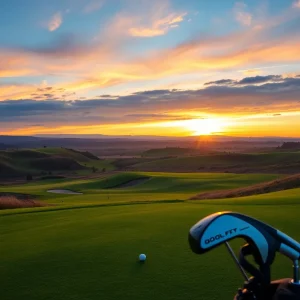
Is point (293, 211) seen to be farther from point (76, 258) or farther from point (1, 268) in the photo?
point (1, 268)

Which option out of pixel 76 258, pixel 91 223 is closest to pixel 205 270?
pixel 76 258

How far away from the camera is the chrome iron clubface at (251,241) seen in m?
2.55

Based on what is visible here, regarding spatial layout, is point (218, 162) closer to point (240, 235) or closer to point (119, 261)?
point (119, 261)

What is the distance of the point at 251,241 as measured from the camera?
262 cm

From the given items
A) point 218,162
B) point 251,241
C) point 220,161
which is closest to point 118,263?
point 251,241

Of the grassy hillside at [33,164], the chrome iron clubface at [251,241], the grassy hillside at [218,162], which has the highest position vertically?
the chrome iron clubface at [251,241]

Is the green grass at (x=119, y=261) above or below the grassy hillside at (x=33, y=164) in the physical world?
above

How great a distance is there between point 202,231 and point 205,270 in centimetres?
342

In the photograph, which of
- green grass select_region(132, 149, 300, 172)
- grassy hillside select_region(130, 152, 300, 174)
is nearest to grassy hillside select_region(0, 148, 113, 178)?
green grass select_region(132, 149, 300, 172)

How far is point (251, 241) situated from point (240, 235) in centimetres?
9

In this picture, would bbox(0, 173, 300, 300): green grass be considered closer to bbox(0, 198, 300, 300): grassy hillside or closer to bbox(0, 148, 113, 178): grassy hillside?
bbox(0, 198, 300, 300): grassy hillside

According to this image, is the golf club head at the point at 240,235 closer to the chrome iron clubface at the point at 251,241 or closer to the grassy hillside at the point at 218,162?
the chrome iron clubface at the point at 251,241

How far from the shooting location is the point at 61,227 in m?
9.62

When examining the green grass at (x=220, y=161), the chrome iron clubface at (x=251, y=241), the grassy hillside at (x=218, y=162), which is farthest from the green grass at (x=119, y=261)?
the green grass at (x=220, y=161)
